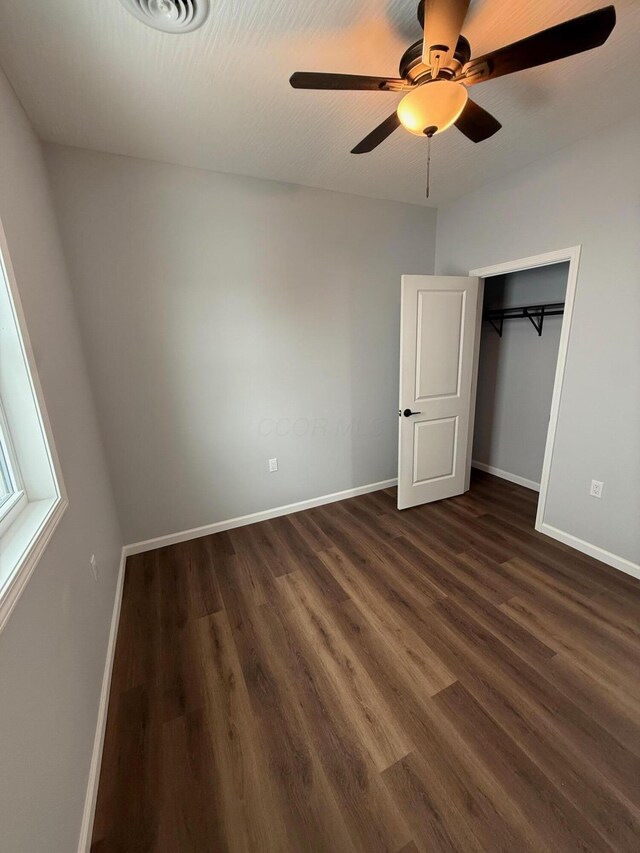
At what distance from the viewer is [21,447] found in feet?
3.97

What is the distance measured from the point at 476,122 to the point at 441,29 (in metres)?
0.42

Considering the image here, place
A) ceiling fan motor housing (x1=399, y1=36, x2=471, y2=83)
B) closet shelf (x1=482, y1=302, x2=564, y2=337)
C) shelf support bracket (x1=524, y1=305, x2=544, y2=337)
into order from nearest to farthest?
ceiling fan motor housing (x1=399, y1=36, x2=471, y2=83) < closet shelf (x1=482, y1=302, x2=564, y2=337) < shelf support bracket (x1=524, y1=305, x2=544, y2=337)

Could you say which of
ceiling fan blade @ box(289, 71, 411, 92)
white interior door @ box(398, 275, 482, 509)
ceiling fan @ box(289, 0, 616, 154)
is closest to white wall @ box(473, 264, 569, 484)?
white interior door @ box(398, 275, 482, 509)

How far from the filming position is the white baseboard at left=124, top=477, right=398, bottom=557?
2.53 meters

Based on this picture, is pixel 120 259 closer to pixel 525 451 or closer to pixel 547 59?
pixel 547 59

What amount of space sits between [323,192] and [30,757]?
3.26 metres

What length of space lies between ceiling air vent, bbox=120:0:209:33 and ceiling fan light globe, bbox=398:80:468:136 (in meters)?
0.77

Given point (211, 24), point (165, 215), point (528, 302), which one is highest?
point (211, 24)

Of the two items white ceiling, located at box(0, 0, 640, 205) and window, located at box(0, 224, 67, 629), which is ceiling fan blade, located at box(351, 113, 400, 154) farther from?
window, located at box(0, 224, 67, 629)

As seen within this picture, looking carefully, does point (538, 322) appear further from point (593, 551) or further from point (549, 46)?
point (549, 46)

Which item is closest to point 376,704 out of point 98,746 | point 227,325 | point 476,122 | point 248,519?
point 98,746

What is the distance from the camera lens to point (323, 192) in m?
2.62

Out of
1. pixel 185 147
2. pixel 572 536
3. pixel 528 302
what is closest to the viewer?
pixel 185 147

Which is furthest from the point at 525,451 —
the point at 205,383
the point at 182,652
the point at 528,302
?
the point at 182,652
